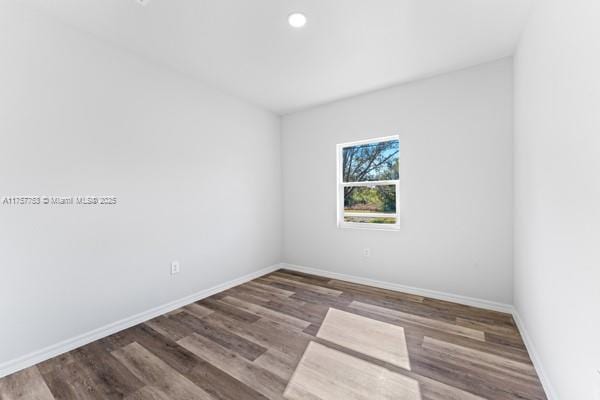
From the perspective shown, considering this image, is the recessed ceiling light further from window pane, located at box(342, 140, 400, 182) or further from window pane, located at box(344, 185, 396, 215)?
window pane, located at box(344, 185, 396, 215)

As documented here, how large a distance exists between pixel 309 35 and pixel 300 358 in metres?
2.60

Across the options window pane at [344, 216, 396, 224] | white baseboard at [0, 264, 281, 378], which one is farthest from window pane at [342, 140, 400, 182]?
white baseboard at [0, 264, 281, 378]

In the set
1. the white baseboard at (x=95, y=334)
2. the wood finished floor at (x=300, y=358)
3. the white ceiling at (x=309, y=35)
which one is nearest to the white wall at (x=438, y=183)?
the white ceiling at (x=309, y=35)

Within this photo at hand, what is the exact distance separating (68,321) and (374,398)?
2.33 meters

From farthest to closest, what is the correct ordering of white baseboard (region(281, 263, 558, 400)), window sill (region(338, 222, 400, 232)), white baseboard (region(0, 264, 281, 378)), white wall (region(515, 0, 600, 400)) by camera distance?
window sill (region(338, 222, 400, 232))
white baseboard (region(0, 264, 281, 378))
white baseboard (region(281, 263, 558, 400))
white wall (region(515, 0, 600, 400))

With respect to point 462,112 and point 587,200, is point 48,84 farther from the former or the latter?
point 462,112

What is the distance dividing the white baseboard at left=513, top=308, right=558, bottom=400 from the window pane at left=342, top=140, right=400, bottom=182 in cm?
187

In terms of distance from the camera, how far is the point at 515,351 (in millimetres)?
1954

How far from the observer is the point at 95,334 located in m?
2.17

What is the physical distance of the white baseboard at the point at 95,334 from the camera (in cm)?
180

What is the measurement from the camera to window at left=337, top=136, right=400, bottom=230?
3334 millimetres

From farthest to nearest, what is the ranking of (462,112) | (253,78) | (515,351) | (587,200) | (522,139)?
1. (253,78)
2. (462,112)
3. (522,139)
4. (515,351)
5. (587,200)

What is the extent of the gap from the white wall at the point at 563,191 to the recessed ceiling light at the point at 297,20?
60.9 inches

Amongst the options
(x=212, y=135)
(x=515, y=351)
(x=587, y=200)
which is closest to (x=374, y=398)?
(x=515, y=351)
